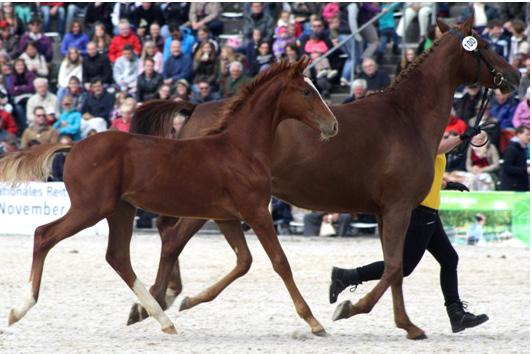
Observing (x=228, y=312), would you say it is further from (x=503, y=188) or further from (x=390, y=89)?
(x=503, y=188)

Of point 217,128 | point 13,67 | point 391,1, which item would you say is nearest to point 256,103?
point 217,128

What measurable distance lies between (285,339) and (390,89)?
82.7 inches

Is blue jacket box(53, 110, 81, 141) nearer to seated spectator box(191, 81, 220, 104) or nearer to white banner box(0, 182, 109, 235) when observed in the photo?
white banner box(0, 182, 109, 235)

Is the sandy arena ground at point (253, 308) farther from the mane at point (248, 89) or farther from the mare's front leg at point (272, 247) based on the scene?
the mane at point (248, 89)

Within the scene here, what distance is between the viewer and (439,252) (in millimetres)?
8523

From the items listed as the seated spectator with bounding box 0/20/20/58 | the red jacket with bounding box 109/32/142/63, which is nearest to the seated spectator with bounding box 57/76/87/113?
the red jacket with bounding box 109/32/142/63

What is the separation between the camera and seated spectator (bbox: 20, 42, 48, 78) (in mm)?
20203

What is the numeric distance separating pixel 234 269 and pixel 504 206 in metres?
7.22

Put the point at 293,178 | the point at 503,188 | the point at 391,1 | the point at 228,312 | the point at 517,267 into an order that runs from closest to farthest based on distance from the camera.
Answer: the point at 293,178 < the point at 228,312 < the point at 517,267 < the point at 503,188 < the point at 391,1

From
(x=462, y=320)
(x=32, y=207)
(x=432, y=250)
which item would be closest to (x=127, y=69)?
(x=32, y=207)

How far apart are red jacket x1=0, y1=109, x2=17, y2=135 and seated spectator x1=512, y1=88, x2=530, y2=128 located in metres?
7.87

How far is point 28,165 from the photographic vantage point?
7.84m

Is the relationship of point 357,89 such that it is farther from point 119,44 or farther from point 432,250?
point 432,250

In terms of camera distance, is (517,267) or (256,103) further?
(517,267)
